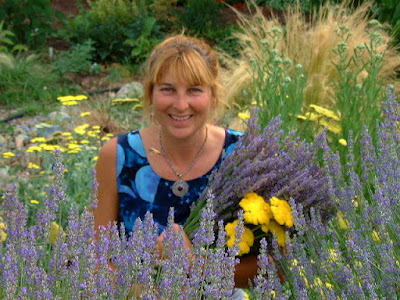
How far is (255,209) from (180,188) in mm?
610

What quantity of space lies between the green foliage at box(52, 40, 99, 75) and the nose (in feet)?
17.2

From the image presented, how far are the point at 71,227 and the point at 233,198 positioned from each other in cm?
75

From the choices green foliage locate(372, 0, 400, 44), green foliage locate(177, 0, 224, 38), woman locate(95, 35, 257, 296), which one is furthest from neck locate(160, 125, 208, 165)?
green foliage locate(177, 0, 224, 38)

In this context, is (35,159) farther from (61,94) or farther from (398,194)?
(398,194)

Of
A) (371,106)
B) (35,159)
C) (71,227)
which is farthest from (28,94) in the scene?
(71,227)

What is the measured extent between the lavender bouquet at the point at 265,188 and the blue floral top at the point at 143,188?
31cm

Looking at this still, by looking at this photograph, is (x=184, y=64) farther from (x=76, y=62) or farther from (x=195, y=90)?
(x=76, y=62)

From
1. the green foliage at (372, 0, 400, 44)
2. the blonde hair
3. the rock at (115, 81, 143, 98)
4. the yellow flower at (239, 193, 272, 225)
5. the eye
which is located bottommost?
the rock at (115, 81, 143, 98)

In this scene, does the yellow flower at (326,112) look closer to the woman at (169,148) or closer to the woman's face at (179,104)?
the woman at (169,148)

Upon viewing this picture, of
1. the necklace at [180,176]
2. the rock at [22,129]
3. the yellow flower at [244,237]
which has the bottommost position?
the rock at [22,129]

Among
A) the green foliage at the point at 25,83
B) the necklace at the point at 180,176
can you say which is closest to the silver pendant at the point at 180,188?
the necklace at the point at 180,176

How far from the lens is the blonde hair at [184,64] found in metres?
2.40

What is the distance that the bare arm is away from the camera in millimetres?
2584

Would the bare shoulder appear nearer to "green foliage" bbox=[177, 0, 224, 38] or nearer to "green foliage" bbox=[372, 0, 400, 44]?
"green foliage" bbox=[372, 0, 400, 44]
